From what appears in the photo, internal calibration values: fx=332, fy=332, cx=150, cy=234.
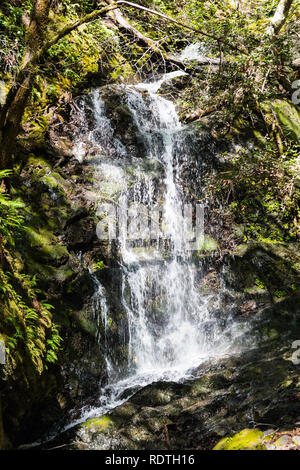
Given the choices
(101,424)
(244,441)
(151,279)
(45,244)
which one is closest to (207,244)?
(151,279)

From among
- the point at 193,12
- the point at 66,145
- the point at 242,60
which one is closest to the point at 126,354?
the point at 66,145

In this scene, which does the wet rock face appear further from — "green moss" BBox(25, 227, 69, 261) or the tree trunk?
the tree trunk

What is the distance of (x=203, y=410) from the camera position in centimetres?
461

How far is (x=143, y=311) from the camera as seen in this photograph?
7020 millimetres

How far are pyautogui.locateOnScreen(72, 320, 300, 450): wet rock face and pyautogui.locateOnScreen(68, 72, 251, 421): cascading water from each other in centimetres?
62

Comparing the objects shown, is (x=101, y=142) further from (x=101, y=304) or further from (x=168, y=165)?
(x=101, y=304)

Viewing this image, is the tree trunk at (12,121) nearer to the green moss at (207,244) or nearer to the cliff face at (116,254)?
the cliff face at (116,254)

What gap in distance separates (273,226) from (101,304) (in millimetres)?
5516

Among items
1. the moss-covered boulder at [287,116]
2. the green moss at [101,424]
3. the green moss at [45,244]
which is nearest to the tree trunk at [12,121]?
the green moss at [45,244]

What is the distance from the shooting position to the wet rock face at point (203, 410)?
400 centimetres

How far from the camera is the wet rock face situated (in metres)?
4.00

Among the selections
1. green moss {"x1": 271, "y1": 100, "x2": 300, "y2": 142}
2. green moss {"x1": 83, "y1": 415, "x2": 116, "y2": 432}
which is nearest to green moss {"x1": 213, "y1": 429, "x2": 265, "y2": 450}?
green moss {"x1": 83, "y1": 415, "x2": 116, "y2": 432}

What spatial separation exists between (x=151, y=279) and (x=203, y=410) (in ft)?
10.5

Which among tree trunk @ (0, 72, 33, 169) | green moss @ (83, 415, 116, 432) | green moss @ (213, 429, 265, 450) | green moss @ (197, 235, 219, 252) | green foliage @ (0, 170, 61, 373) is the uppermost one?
tree trunk @ (0, 72, 33, 169)
